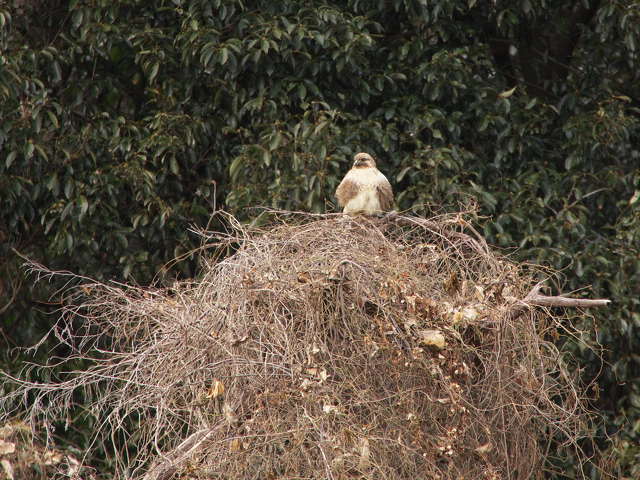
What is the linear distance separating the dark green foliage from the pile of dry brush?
2257 millimetres

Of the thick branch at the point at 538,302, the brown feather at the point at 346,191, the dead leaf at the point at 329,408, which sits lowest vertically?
the brown feather at the point at 346,191

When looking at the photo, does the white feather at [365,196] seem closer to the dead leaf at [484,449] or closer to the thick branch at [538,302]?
the thick branch at [538,302]

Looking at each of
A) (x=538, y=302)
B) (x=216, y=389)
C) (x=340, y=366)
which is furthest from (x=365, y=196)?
(x=216, y=389)

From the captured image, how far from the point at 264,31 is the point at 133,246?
5.81 ft

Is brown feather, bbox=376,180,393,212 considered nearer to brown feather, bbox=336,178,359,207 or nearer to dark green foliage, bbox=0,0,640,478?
brown feather, bbox=336,178,359,207

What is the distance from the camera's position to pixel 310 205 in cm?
682

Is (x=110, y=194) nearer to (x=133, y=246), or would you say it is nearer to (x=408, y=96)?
(x=133, y=246)

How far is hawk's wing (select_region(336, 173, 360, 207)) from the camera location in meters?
6.15

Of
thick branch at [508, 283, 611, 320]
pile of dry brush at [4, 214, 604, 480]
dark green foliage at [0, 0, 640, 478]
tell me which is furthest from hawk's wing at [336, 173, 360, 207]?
thick branch at [508, 283, 611, 320]

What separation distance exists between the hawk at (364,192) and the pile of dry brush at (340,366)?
3.80ft

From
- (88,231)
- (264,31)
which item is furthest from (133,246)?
(264,31)

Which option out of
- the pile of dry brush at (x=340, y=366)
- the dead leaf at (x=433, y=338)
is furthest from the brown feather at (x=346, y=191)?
the dead leaf at (x=433, y=338)

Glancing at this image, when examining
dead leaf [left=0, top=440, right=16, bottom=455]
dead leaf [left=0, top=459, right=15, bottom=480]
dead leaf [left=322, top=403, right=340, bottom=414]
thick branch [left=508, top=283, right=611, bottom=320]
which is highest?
dead leaf [left=322, top=403, right=340, bottom=414]

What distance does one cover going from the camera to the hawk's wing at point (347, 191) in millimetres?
6148
